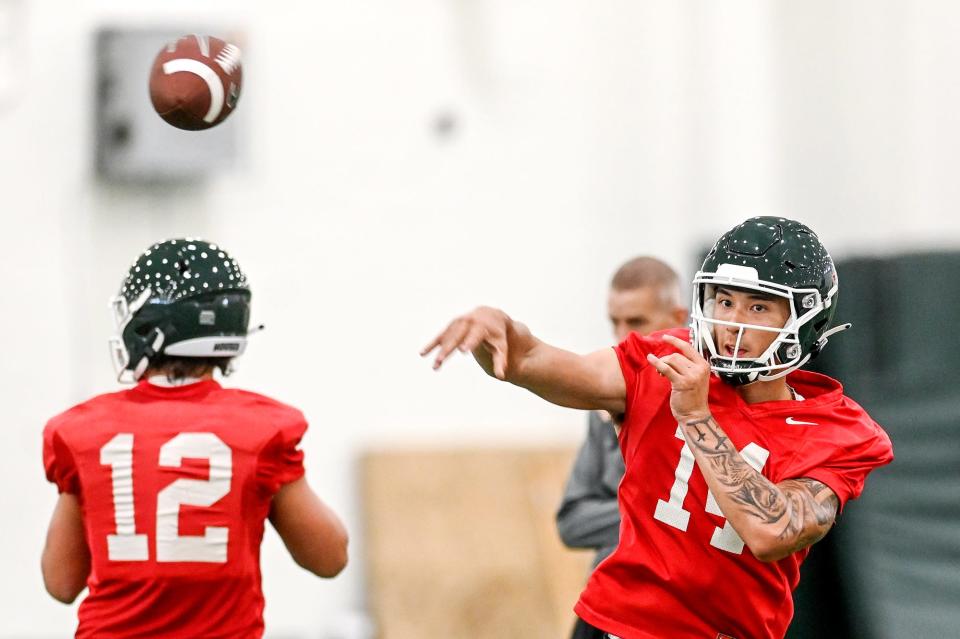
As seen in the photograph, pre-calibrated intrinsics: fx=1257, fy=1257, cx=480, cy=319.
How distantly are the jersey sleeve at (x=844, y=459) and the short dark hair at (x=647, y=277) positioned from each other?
3.68 feet

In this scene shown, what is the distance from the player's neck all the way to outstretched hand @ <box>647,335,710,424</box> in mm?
240

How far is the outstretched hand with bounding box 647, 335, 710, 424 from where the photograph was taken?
2.84 m

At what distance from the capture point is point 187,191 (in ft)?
22.9

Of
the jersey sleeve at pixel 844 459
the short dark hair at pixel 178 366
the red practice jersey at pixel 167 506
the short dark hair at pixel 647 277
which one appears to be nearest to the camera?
the jersey sleeve at pixel 844 459

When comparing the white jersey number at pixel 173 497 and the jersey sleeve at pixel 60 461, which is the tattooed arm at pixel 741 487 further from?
the jersey sleeve at pixel 60 461

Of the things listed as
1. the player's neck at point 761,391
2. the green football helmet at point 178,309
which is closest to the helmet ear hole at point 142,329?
the green football helmet at point 178,309

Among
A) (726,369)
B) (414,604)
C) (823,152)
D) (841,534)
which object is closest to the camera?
(726,369)

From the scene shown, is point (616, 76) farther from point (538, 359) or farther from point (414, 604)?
point (538, 359)

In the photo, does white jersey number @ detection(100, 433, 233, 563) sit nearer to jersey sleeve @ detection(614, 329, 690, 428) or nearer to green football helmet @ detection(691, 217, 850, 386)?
jersey sleeve @ detection(614, 329, 690, 428)

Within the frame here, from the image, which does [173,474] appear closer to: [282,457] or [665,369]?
[282,457]

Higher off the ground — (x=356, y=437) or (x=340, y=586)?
(x=356, y=437)

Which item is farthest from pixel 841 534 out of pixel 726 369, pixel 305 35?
pixel 305 35

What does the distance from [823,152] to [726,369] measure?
5355mm

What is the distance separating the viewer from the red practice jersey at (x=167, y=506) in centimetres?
302
